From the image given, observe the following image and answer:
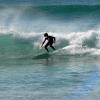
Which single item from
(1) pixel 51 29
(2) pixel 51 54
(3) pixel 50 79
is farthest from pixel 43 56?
(1) pixel 51 29

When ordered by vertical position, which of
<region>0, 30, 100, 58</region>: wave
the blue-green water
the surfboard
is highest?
<region>0, 30, 100, 58</region>: wave

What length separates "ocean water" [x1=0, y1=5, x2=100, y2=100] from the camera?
51.6 ft

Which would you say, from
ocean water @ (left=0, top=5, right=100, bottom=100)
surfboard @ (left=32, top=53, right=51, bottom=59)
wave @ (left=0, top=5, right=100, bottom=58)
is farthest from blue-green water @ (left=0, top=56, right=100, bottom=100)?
wave @ (left=0, top=5, right=100, bottom=58)

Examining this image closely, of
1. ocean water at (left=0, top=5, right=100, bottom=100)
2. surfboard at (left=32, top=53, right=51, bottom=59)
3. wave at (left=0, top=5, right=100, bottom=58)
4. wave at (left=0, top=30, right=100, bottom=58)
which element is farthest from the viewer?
wave at (left=0, top=5, right=100, bottom=58)

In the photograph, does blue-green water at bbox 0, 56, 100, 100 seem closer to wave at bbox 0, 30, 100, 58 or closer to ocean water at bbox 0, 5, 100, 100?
ocean water at bbox 0, 5, 100, 100

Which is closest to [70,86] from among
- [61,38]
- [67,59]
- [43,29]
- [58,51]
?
[67,59]

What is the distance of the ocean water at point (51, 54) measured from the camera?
15742mm

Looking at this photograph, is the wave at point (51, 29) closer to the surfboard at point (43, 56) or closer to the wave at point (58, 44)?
the wave at point (58, 44)

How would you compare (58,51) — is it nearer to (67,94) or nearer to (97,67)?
(97,67)

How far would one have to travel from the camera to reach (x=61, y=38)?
93.1 feet

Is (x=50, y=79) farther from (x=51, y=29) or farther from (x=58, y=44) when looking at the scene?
(x=51, y=29)

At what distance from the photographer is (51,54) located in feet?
80.5

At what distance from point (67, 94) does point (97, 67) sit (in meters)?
4.74

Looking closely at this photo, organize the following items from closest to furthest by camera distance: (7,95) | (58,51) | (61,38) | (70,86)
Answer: (7,95) < (70,86) < (58,51) < (61,38)
